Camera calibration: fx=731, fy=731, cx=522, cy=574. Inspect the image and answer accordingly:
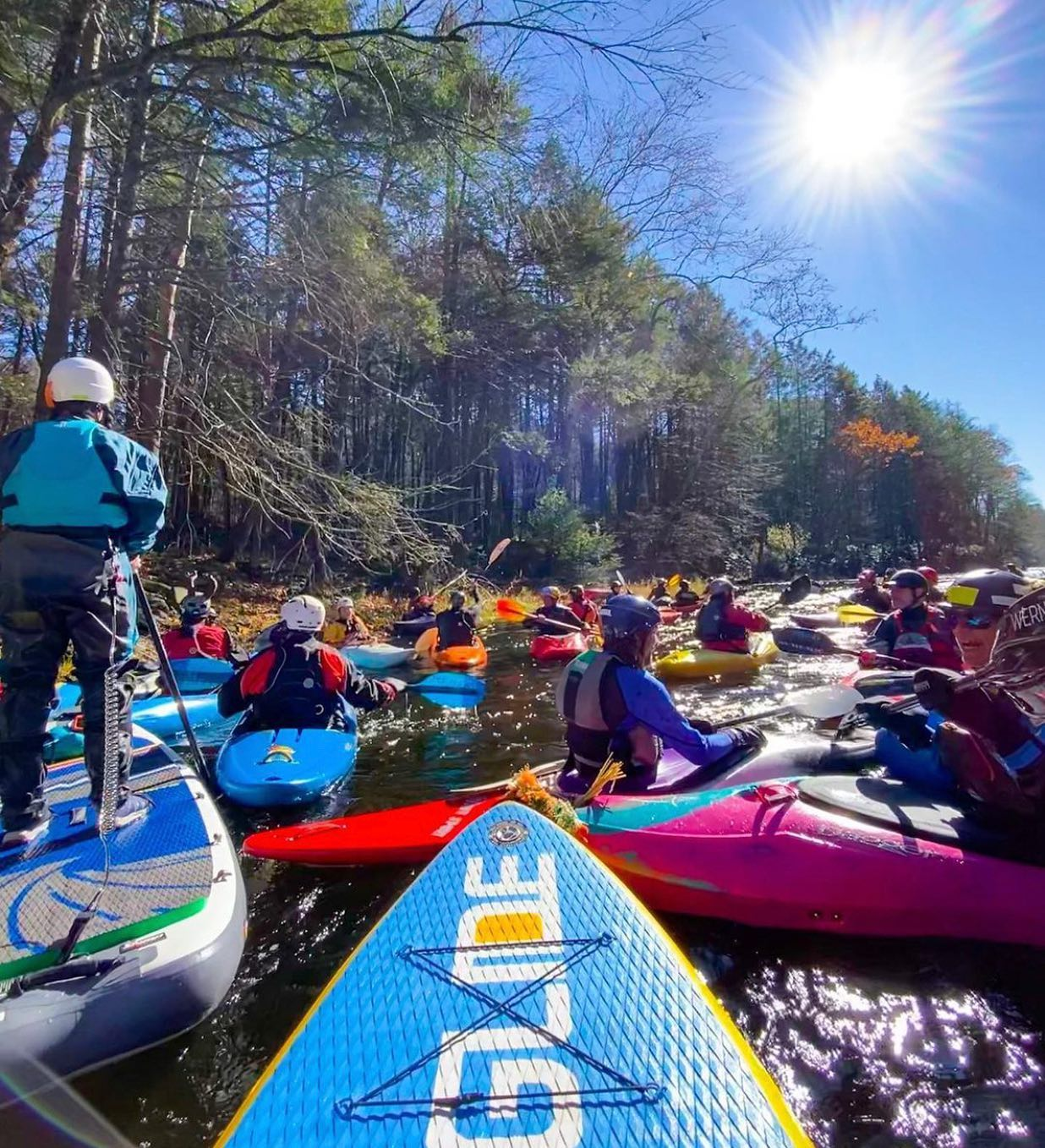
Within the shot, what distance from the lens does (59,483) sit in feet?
8.50

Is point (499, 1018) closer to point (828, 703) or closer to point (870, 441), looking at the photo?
point (828, 703)

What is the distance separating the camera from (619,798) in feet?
11.0

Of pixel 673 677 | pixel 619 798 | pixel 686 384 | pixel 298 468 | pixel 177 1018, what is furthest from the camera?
pixel 686 384

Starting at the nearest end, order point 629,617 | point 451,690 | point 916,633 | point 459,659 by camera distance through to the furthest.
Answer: point 629,617 < point 916,633 < point 451,690 < point 459,659

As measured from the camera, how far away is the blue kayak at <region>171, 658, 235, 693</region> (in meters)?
6.34

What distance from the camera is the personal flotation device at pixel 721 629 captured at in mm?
8633

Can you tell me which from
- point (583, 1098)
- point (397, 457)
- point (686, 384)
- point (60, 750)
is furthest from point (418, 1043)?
point (686, 384)

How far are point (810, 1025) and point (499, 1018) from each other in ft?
4.28

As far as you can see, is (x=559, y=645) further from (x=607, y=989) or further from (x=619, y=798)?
(x=607, y=989)

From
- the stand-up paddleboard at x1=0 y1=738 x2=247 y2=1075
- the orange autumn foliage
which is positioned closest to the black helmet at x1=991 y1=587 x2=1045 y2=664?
the stand-up paddleboard at x1=0 y1=738 x2=247 y2=1075

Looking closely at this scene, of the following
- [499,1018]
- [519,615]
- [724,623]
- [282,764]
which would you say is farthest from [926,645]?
[519,615]

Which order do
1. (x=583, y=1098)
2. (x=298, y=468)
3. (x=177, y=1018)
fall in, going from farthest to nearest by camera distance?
(x=298, y=468) < (x=177, y=1018) < (x=583, y=1098)

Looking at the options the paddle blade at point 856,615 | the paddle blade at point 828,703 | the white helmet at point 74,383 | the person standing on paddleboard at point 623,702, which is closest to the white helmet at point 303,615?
the person standing on paddleboard at point 623,702

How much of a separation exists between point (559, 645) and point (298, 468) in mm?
3849
